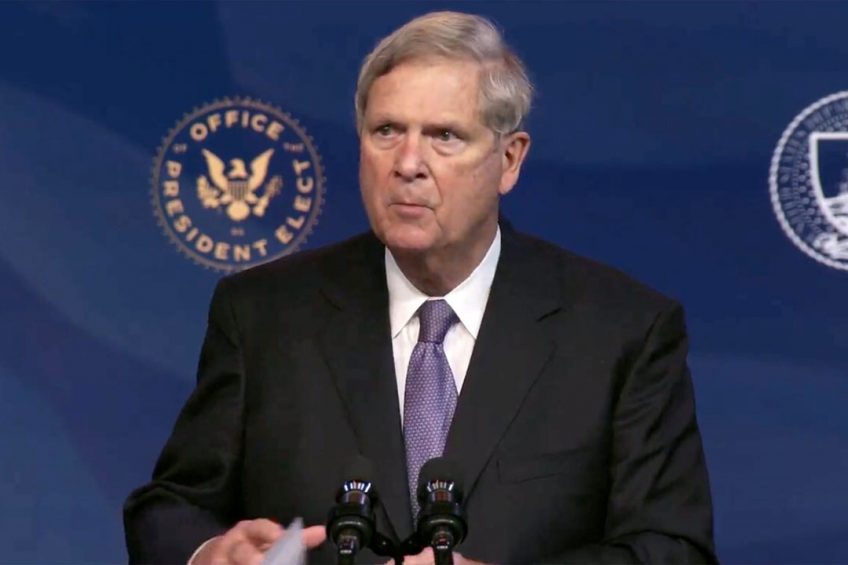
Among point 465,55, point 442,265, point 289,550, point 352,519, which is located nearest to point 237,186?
point 442,265

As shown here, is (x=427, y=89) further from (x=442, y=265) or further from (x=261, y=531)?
(x=261, y=531)

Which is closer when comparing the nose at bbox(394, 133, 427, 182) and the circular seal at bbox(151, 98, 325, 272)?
the nose at bbox(394, 133, 427, 182)

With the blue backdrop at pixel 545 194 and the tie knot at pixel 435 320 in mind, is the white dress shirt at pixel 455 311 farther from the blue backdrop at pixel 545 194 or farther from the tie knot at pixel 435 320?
the blue backdrop at pixel 545 194

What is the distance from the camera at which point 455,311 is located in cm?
262

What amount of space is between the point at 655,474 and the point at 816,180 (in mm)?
897

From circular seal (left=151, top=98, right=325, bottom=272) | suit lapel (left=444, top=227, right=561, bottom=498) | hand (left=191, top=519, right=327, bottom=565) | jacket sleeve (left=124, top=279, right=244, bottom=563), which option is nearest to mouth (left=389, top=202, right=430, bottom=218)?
suit lapel (left=444, top=227, right=561, bottom=498)

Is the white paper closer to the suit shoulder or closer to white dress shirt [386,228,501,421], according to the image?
white dress shirt [386,228,501,421]

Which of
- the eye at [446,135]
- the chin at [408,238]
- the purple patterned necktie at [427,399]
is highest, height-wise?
the eye at [446,135]

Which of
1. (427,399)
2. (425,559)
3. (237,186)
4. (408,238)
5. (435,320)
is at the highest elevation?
(237,186)

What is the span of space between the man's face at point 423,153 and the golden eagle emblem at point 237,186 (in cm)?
69

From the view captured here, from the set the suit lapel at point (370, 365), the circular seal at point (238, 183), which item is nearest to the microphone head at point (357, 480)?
the suit lapel at point (370, 365)

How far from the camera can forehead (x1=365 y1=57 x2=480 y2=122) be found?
2.48m

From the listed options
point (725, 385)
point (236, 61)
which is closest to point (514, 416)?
point (725, 385)

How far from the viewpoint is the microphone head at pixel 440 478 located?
198 cm
